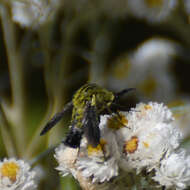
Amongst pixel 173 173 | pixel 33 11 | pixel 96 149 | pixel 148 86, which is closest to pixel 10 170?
pixel 96 149

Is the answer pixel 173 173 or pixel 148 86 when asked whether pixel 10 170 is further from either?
pixel 148 86

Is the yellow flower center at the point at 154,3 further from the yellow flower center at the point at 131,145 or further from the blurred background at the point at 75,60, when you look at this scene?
the yellow flower center at the point at 131,145

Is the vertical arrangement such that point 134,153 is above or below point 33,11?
below

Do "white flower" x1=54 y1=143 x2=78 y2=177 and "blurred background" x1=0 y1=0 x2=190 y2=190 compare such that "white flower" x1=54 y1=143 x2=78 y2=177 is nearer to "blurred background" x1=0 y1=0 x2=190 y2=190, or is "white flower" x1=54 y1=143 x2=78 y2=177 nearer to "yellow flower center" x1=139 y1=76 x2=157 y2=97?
"blurred background" x1=0 y1=0 x2=190 y2=190

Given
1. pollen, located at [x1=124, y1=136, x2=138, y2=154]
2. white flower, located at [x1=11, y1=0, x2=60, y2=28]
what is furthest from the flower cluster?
white flower, located at [x1=11, y1=0, x2=60, y2=28]

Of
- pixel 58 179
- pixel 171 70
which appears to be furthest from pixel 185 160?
pixel 171 70

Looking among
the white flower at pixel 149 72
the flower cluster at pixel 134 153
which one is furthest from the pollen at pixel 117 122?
the white flower at pixel 149 72
